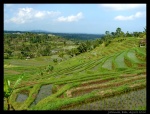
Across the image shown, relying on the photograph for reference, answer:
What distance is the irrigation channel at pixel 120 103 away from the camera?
984 centimetres

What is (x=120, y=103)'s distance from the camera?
10.4 m

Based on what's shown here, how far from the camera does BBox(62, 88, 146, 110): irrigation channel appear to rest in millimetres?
9836

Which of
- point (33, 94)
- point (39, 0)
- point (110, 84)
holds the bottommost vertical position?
point (33, 94)

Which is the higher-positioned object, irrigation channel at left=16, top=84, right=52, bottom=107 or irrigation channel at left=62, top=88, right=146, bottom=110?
irrigation channel at left=62, top=88, right=146, bottom=110

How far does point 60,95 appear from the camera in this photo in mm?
14273

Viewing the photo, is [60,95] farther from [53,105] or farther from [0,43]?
[0,43]

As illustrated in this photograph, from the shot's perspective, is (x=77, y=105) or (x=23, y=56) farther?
(x=23, y=56)

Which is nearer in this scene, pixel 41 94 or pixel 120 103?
pixel 120 103

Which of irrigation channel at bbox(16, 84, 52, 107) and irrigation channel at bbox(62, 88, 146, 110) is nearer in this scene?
irrigation channel at bbox(62, 88, 146, 110)

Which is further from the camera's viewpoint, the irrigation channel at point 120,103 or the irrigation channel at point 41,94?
the irrigation channel at point 41,94

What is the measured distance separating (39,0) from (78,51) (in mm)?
60856

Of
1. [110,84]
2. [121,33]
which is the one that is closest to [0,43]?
[110,84]

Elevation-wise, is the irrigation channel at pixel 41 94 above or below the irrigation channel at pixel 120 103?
below

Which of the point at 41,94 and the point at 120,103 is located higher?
the point at 120,103
